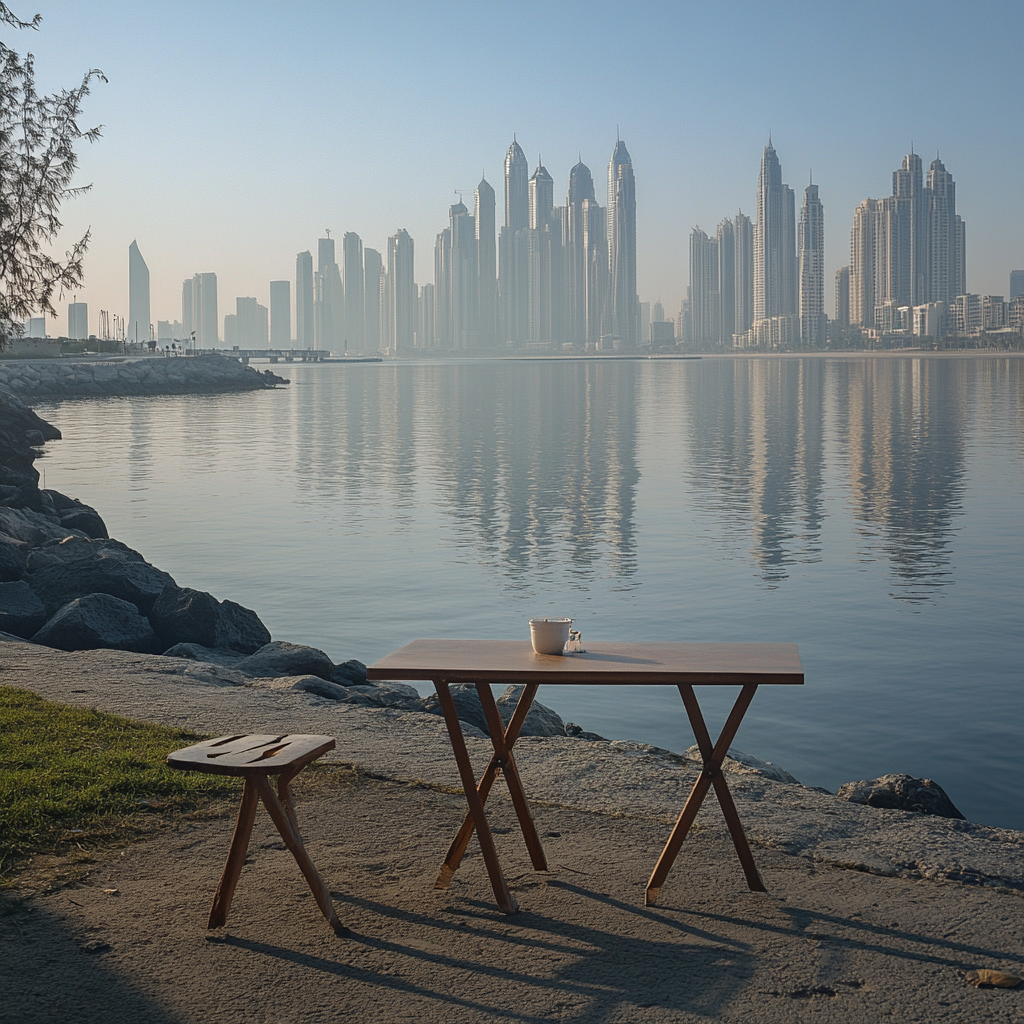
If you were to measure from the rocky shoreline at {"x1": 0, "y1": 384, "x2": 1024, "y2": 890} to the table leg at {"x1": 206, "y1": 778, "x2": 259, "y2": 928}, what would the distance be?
6.58 feet

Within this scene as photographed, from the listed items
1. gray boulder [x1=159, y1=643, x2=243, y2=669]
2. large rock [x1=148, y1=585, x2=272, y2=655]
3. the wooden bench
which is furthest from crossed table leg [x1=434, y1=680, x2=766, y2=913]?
large rock [x1=148, y1=585, x2=272, y2=655]

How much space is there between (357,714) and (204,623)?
548cm

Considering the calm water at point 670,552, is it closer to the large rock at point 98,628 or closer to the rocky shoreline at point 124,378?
the large rock at point 98,628

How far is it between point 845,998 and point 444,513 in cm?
2270

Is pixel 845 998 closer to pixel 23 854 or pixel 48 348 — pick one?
pixel 23 854

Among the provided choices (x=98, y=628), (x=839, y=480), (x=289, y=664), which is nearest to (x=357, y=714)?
(x=289, y=664)

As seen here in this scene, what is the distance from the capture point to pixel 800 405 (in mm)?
68688

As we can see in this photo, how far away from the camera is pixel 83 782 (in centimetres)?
614

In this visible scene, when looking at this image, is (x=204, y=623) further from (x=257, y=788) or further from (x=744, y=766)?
(x=257, y=788)

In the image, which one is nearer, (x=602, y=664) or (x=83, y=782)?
(x=602, y=664)

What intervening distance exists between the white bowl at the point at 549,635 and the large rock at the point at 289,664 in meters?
6.82

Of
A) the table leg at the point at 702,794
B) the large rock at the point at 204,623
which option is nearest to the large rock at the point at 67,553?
the large rock at the point at 204,623

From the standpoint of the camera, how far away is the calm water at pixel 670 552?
11.9 m

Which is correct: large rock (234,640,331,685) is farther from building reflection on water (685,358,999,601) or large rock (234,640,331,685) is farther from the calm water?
building reflection on water (685,358,999,601)
